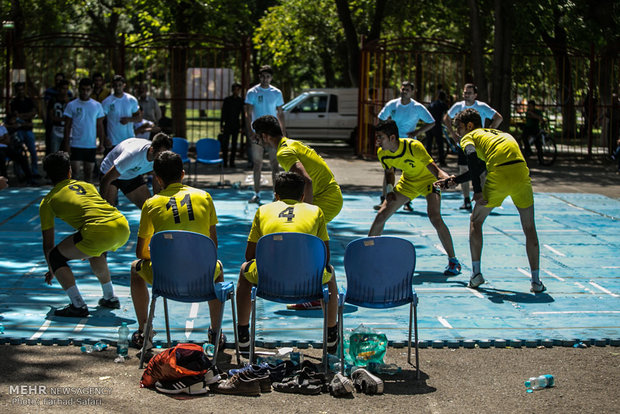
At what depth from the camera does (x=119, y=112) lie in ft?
47.0

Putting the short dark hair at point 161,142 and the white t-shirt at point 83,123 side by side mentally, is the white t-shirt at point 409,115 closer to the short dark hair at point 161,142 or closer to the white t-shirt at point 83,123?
the white t-shirt at point 83,123

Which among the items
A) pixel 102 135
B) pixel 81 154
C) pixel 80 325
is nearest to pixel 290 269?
pixel 80 325

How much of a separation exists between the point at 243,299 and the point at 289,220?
706 mm

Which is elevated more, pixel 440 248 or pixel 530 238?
pixel 530 238

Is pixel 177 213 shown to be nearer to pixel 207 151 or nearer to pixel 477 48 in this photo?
pixel 207 151

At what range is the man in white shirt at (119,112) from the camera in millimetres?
14266

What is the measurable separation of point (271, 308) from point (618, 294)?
138 inches

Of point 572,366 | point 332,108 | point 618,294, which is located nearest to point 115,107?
point 618,294

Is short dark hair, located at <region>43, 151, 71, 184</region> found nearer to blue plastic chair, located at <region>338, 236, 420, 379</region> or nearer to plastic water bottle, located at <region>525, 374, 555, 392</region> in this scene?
blue plastic chair, located at <region>338, 236, 420, 379</region>

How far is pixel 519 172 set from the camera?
855 centimetres

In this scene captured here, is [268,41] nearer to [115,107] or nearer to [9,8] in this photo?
[9,8]

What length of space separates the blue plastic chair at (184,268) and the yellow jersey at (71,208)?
1.36 m

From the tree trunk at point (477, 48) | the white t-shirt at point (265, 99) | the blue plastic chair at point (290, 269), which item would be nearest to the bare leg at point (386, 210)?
the blue plastic chair at point (290, 269)

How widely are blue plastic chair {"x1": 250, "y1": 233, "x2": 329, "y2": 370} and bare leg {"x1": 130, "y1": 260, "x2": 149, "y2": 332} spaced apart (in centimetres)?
102
